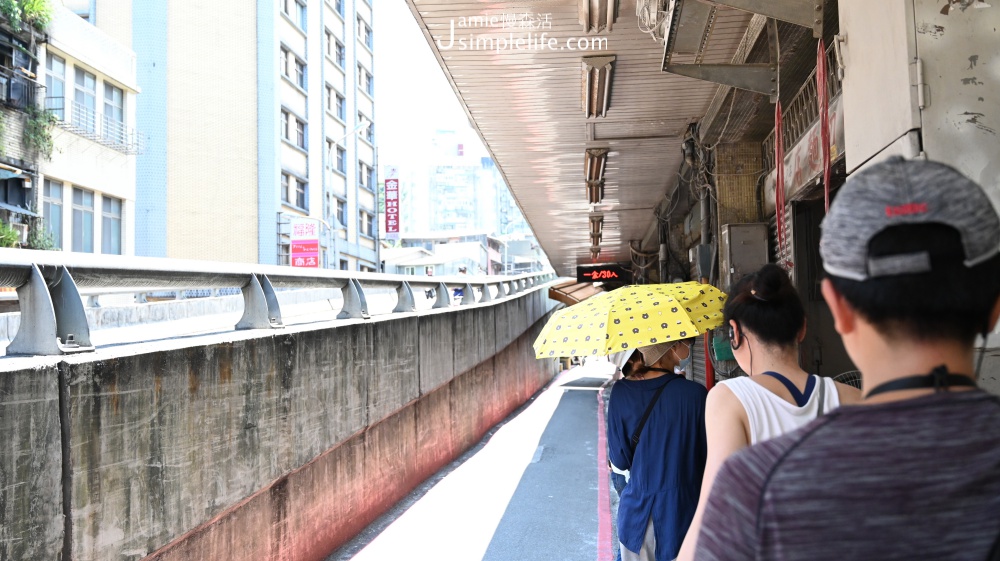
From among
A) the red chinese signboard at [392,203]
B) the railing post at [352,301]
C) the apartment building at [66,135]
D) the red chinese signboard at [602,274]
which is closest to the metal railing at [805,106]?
the railing post at [352,301]

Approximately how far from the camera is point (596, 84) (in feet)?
27.8

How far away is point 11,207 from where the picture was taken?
797 inches

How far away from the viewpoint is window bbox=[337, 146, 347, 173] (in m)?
43.2

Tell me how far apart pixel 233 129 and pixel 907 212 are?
34537 mm

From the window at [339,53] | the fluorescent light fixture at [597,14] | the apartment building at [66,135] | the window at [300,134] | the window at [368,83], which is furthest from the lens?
the window at [368,83]

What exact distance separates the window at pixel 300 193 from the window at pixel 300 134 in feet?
5.70

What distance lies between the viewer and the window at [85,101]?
2355 centimetres

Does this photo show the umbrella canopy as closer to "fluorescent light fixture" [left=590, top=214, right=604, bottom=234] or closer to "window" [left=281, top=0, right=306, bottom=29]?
"fluorescent light fixture" [left=590, top=214, right=604, bottom=234]

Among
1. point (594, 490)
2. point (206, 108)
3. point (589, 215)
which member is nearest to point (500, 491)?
point (594, 490)

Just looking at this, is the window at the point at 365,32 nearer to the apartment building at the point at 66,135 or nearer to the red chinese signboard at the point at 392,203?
the red chinese signboard at the point at 392,203

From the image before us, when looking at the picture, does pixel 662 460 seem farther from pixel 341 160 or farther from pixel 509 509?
pixel 341 160

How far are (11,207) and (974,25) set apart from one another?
2254 cm

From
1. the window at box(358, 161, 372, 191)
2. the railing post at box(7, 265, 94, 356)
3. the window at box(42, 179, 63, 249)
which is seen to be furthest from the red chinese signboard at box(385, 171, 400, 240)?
the railing post at box(7, 265, 94, 356)

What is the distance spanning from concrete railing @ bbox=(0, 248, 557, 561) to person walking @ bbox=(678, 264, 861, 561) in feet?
8.51
